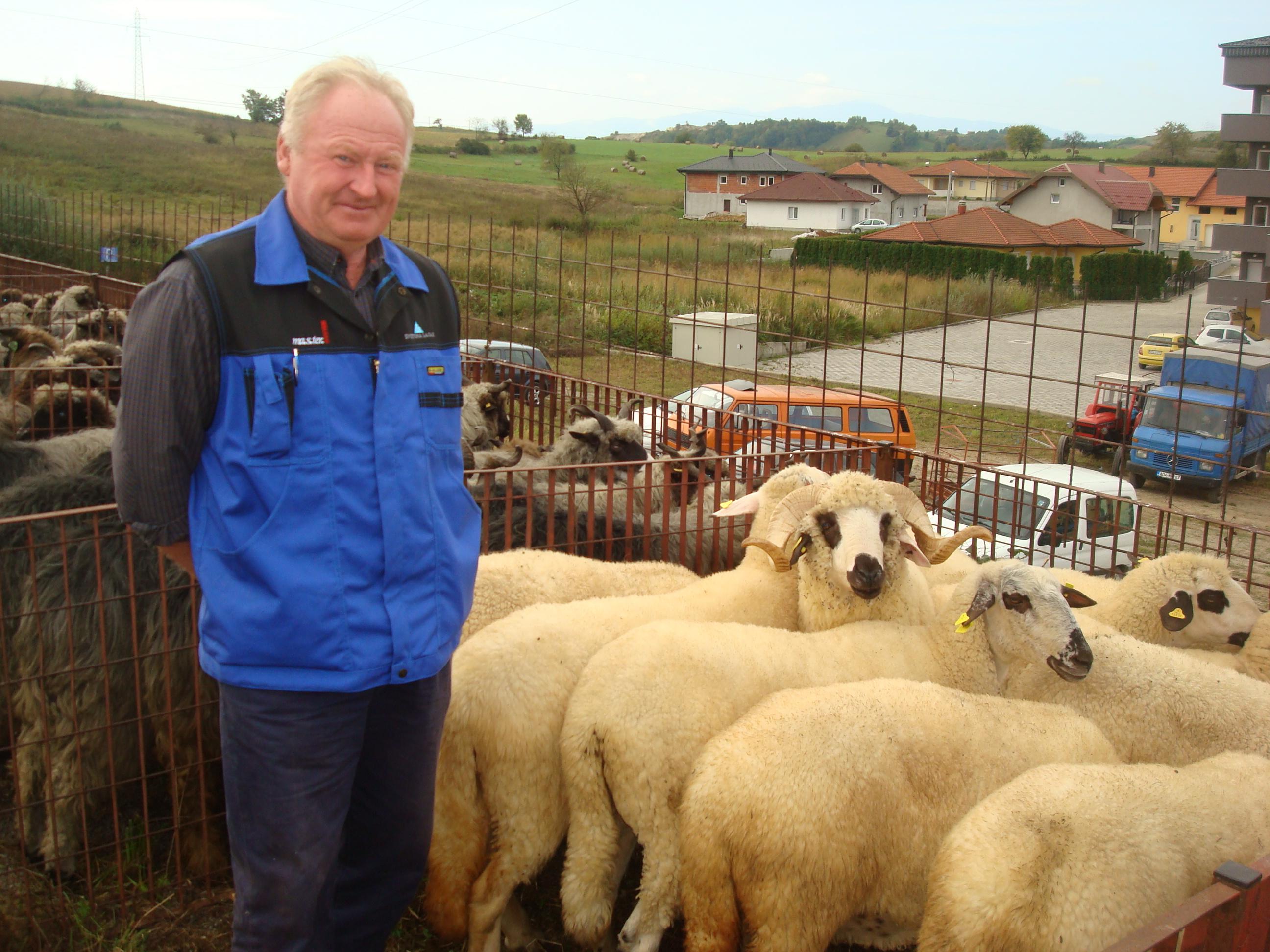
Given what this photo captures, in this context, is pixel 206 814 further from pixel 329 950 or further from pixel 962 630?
pixel 962 630

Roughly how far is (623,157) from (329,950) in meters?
102

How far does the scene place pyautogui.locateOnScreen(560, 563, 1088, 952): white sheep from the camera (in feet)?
11.2

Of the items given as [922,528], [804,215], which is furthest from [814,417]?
[804,215]

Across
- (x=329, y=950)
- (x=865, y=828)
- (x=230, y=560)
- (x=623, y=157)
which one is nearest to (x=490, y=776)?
(x=329, y=950)

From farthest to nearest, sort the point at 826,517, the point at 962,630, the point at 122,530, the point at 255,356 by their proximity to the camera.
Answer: the point at 826,517 → the point at 962,630 → the point at 122,530 → the point at 255,356

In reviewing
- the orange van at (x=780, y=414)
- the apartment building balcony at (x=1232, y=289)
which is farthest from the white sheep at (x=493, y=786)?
the apartment building balcony at (x=1232, y=289)

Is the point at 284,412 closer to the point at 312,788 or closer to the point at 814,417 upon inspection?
the point at 312,788

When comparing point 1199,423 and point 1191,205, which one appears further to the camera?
point 1191,205

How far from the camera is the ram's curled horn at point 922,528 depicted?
4.91m

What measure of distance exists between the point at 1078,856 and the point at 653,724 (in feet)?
4.21

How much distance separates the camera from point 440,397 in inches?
98.2

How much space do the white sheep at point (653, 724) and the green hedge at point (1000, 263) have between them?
89.4 feet

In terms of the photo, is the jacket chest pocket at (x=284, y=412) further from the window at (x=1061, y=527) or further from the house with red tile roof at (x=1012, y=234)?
the house with red tile roof at (x=1012, y=234)

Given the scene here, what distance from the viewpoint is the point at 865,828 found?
10.2 feet
